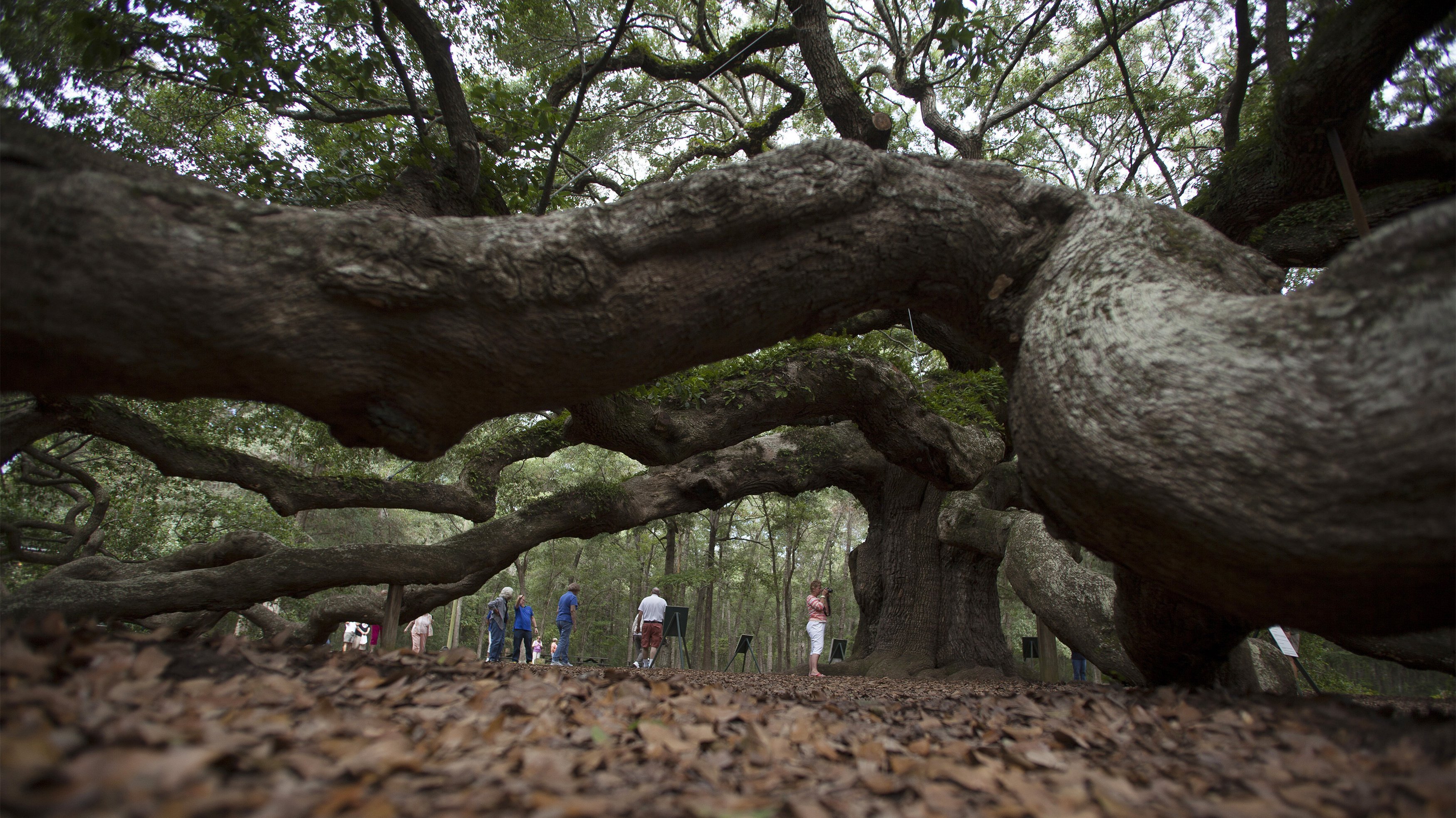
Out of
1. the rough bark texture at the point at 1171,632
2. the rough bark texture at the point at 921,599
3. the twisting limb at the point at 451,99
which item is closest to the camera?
the rough bark texture at the point at 1171,632

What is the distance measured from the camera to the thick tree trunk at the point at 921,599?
23.7 feet

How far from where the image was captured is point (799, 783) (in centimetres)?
161

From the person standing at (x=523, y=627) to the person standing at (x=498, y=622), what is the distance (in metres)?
0.20

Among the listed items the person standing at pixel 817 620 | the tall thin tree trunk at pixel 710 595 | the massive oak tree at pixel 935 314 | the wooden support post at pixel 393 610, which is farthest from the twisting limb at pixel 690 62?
the tall thin tree trunk at pixel 710 595

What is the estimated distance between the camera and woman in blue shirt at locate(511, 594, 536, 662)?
10.8m

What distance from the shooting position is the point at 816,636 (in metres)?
8.91

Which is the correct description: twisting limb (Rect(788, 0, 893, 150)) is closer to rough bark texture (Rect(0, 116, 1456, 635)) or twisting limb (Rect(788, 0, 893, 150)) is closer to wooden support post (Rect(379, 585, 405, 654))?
rough bark texture (Rect(0, 116, 1456, 635))

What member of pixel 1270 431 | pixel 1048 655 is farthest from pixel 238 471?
pixel 1048 655

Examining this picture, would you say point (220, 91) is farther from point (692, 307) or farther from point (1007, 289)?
point (1007, 289)

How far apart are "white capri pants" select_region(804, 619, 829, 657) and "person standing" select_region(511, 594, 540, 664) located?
450cm

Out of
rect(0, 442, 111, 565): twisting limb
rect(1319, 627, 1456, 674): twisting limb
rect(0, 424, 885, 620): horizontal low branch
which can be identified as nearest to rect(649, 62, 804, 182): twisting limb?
rect(0, 424, 885, 620): horizontal low branch

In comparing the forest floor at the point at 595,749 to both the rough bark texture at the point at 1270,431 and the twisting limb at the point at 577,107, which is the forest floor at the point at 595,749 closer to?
the rough bark texture at the point at 1270,431

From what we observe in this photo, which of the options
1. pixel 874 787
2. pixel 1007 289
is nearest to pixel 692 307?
pixel 1007 289

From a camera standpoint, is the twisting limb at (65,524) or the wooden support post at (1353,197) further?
the twisting limb at (65,524)
